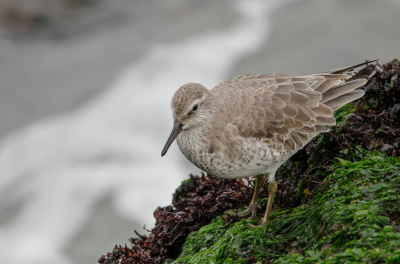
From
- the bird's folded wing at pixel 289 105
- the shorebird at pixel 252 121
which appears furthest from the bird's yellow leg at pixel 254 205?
the bird's folded wing at pixel 289 105

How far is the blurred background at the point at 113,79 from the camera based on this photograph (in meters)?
9.05

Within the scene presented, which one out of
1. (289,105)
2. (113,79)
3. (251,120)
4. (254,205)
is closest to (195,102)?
(251,120)

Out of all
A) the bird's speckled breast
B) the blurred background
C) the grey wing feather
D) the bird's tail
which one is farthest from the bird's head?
the blurred background

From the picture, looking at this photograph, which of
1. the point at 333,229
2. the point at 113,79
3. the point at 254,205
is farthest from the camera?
the point at 113,79

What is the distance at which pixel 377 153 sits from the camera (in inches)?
183

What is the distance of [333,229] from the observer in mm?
3680

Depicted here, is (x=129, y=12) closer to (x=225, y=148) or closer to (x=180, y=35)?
(x=180, y=35)

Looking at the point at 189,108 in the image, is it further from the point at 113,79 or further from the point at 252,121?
the point at 113,79

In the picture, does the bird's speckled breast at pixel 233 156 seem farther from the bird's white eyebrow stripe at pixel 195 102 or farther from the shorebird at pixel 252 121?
the bird's white eyebrow stripe at pixel 195 102

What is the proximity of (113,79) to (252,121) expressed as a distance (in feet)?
24.8

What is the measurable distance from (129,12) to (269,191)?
963 centimetres

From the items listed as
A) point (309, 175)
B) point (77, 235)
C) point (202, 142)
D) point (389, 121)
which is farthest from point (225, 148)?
point (77, 235)

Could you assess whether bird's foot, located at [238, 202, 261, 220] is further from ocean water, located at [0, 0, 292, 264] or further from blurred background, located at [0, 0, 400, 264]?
ocean water, located at [0, 0, 292, 264]

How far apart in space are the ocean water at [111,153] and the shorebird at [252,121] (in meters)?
4.69
